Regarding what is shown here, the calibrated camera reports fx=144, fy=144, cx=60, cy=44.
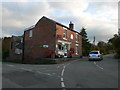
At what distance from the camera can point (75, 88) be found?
702 cm

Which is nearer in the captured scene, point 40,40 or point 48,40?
point 48,40

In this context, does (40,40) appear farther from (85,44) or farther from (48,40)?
(85,44)

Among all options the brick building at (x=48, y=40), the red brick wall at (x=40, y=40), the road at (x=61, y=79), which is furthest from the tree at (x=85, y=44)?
the road at (x=61, y=79)

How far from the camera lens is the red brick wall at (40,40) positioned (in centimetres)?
2744

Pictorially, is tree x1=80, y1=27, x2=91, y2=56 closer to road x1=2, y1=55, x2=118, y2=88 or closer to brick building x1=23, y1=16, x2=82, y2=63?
brick building x1=23, y1=16, x2=82, y2=63

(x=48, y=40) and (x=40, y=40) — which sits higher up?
(x=40, y=40)

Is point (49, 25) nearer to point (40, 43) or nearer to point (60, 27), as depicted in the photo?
point (60, 27)

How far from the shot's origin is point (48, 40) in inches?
1096

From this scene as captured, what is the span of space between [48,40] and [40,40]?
253cm

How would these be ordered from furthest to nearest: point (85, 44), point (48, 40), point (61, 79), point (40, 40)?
point (85, 44) → point (40, 40) → point (48, 40) → point (61, 79)

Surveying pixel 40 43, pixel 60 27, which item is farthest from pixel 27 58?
pixel 60 27

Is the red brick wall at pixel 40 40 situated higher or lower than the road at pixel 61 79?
higher

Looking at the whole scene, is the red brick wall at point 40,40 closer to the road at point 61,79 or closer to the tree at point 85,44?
the road at point 61,79

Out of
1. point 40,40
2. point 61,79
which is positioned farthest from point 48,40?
point 61,79
